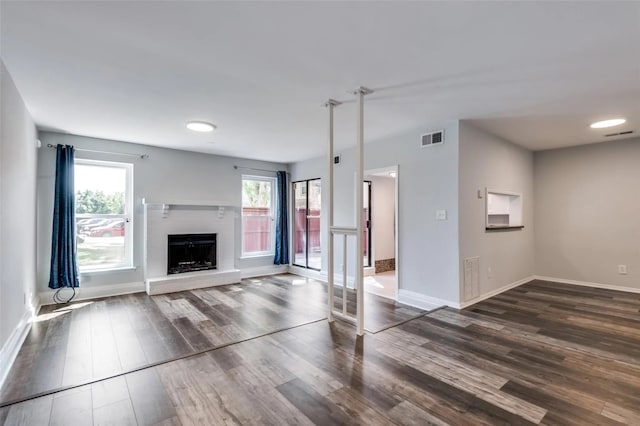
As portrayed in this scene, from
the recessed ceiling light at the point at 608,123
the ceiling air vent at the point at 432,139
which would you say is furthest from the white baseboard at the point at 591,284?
the ceiling air vent at the point at 432,139

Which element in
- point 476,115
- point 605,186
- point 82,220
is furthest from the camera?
point 605,186

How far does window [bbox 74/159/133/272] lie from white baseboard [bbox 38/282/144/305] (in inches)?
11.3

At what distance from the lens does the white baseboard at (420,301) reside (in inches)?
153

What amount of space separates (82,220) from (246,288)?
265 cm

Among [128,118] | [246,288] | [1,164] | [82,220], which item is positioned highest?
[128,118]

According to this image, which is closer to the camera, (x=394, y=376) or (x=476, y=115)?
(x=394, y=376)

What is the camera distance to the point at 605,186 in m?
4.94

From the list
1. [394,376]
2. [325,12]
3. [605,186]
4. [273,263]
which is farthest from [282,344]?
[605,186]

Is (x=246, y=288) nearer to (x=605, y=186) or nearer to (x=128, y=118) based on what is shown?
(x=128, y=118)

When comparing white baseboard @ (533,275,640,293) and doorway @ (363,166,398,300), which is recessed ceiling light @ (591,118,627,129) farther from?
doorway @ (363,166,398,300)

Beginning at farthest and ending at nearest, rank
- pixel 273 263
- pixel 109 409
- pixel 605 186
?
pixel 273 263 < pixel 605 186 < pixel 109 409

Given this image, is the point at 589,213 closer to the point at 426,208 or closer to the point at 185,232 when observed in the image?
the point at 426,208

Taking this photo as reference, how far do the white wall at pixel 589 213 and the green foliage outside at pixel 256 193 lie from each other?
5.24 m

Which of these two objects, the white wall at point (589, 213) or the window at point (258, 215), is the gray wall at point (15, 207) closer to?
the window at point (258, 215)
